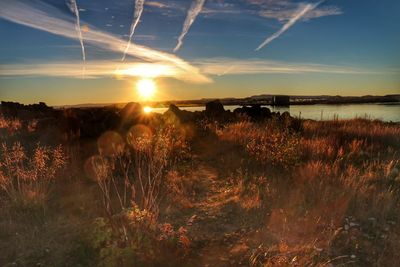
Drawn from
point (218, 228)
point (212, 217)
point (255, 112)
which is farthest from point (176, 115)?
point (218, 228)

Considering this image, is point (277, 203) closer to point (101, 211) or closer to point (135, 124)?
point (101, 211)

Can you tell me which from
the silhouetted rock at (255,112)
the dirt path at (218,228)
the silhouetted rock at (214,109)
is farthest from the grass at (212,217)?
the silhouetted rock at (255,112)

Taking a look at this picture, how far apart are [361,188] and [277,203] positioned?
66.8 inches

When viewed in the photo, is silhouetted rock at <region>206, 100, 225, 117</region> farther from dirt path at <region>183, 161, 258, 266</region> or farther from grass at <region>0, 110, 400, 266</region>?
dirt path at <region>183, 161, 258, 266</region>

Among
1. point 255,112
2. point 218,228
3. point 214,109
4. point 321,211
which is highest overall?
point 214,109

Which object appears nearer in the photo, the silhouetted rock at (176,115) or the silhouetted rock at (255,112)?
the silhouetted rock at (176,115)

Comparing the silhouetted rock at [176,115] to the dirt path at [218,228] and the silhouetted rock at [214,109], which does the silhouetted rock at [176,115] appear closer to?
the silhouetted rock at [214,109]

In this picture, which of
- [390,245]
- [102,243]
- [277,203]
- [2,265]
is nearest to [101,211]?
[102,243]

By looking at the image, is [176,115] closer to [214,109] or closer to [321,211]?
[214,109]

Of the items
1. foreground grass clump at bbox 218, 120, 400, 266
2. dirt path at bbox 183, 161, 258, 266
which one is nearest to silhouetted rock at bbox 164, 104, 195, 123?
foreground grass clump at bbox 218, 120, 400, 266

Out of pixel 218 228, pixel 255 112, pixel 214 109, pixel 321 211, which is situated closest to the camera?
pixel 218 228

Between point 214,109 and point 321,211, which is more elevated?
point 214,109

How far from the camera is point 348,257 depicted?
5297 mm

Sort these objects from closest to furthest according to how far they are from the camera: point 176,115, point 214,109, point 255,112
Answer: point 176,115
point 214,109
point 255,112
